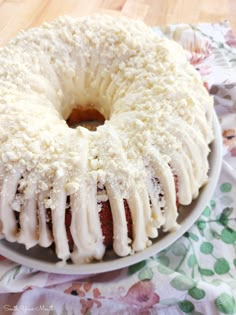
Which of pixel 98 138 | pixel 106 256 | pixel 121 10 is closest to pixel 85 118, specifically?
pixel 98 138

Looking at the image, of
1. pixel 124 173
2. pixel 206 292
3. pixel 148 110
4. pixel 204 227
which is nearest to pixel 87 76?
pixel 148 110

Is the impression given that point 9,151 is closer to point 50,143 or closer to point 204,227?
point 50,143

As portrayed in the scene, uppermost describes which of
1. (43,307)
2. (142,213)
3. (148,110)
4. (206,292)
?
(148,110)

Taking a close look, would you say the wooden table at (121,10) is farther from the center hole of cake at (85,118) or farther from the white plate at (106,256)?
the white plate at (106,256)

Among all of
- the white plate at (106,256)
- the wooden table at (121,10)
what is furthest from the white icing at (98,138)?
the wooden table at (121,10)

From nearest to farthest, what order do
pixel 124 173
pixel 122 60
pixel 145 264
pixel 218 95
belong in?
pixel 124 173 → pixel 145 264 → pixel 122 60 → pixel 218 95

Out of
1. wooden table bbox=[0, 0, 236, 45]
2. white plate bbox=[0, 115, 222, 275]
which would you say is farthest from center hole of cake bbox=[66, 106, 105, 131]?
wooden table bbox=[0, 0, 236, 45]

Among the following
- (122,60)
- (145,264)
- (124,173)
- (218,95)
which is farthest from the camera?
(218,95)
